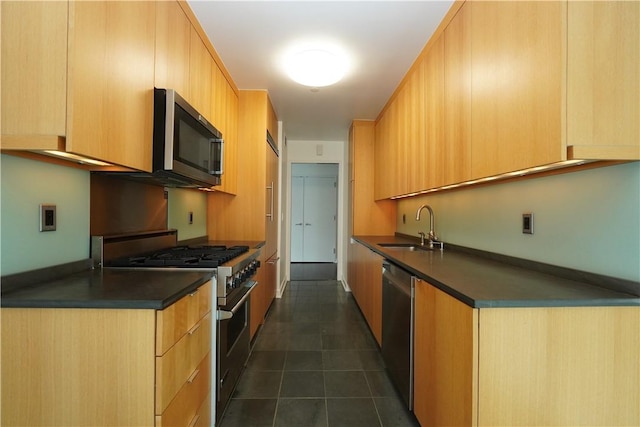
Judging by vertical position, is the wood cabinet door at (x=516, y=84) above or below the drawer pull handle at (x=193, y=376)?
above

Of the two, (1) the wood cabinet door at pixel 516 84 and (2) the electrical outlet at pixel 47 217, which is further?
(2) the electrical outlet at pixel 47 217

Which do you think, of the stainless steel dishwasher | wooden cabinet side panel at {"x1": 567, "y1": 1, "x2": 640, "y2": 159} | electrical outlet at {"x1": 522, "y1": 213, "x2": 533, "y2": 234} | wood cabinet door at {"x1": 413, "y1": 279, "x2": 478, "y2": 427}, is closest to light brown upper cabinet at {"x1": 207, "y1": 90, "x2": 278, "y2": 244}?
the stainless steel dishwasher

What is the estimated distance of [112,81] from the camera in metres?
1.16

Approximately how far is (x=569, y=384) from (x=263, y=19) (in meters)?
2.33

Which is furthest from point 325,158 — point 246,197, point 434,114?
point 434,114

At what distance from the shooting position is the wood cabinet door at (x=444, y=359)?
3.51 ft

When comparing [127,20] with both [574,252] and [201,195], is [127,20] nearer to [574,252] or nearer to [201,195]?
[201,195]

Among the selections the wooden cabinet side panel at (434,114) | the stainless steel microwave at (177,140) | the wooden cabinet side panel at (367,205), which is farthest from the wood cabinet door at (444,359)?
the wooden cabinet side panel at (367,205)

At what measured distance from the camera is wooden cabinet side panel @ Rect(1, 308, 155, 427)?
985mm

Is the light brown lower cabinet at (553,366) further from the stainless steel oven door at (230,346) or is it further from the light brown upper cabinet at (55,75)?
the light brown upper cabinet at (55,75)

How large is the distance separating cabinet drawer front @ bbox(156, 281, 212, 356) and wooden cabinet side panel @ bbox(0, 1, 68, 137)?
0.68 metres

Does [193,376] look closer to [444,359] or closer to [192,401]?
[192,401]

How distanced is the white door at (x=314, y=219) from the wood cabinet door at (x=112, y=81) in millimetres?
5588

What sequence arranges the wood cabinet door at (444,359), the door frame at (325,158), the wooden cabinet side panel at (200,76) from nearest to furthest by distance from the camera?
the wood cabinet door at (444,359), the wooden cabinet side panel at (200,76), the door frame at (325,158)
